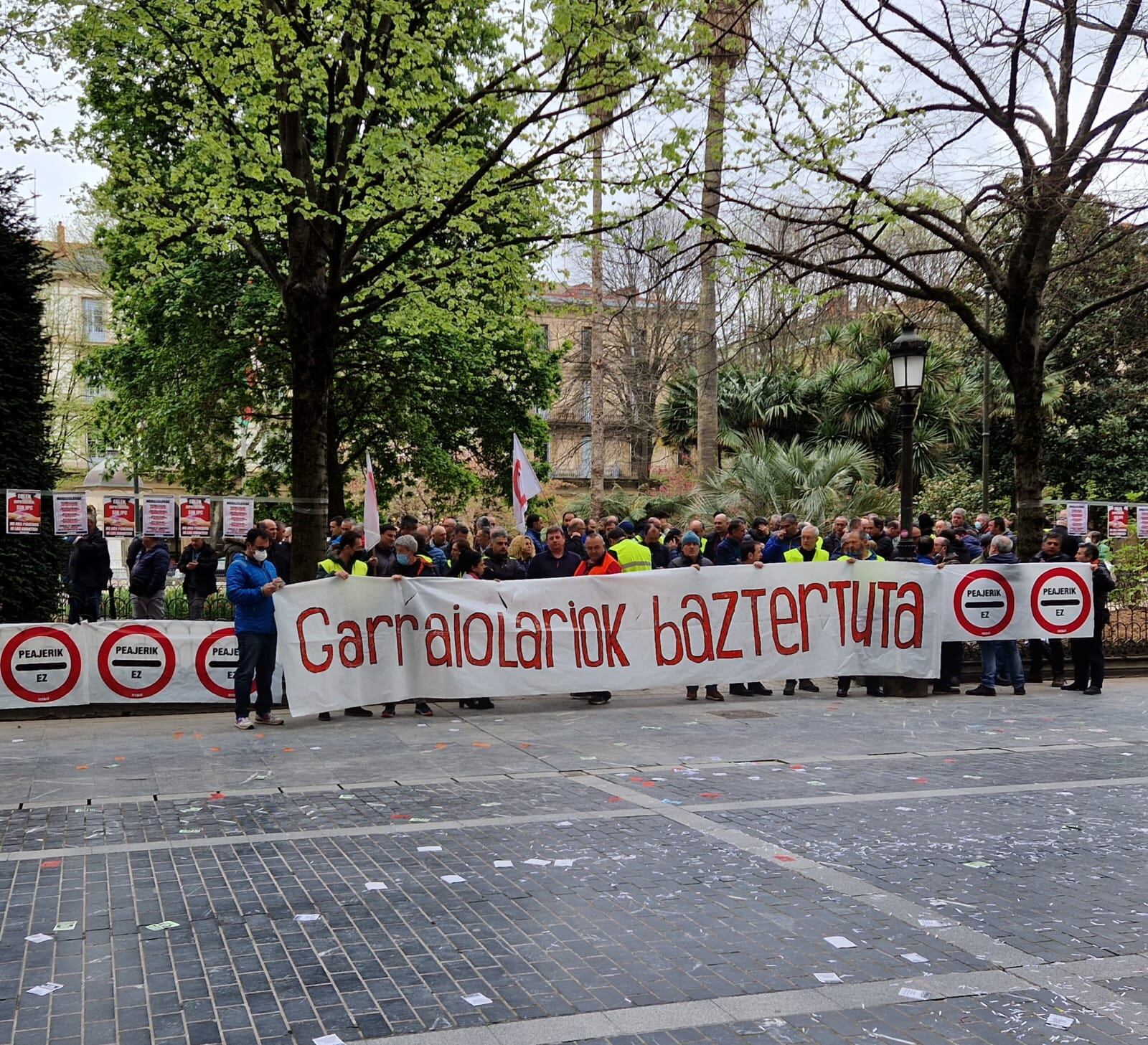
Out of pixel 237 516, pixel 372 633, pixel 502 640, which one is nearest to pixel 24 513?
pixel 237 516

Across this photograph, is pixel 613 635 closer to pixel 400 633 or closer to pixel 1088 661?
pixel 400 633

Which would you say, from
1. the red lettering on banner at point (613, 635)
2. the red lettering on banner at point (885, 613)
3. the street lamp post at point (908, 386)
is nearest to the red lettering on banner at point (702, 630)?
the red lettering on banner at point (613, 635)

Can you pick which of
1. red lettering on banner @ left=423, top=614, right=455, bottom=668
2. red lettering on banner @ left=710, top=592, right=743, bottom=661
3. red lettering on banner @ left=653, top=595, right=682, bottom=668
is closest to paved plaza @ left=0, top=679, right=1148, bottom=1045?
red lettering on banner @ left=423, top=614, right=455, bottom=668

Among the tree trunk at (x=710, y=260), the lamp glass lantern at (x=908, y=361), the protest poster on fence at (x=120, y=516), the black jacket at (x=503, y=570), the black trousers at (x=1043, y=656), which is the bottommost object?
the black trousers at (x=1043, y=656)

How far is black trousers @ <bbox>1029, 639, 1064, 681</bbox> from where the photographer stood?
14.9 m

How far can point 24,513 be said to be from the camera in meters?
13.2

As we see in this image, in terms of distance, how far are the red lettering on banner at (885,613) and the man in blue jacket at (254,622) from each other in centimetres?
677

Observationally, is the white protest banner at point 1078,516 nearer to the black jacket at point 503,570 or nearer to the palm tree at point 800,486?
the palm tree at point 800,486

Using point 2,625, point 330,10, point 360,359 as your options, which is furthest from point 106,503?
point 360,359

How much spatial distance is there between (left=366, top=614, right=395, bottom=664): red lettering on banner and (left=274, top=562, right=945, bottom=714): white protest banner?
0.4 inches

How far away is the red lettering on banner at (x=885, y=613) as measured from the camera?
535 inches

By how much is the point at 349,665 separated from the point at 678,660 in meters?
3.57

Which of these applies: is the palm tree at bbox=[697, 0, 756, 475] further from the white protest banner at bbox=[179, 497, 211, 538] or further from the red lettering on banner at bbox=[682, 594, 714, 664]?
the white protest banner at bbox=[179, 497, 211, 538]

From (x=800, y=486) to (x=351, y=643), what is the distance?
14155 millimetres
